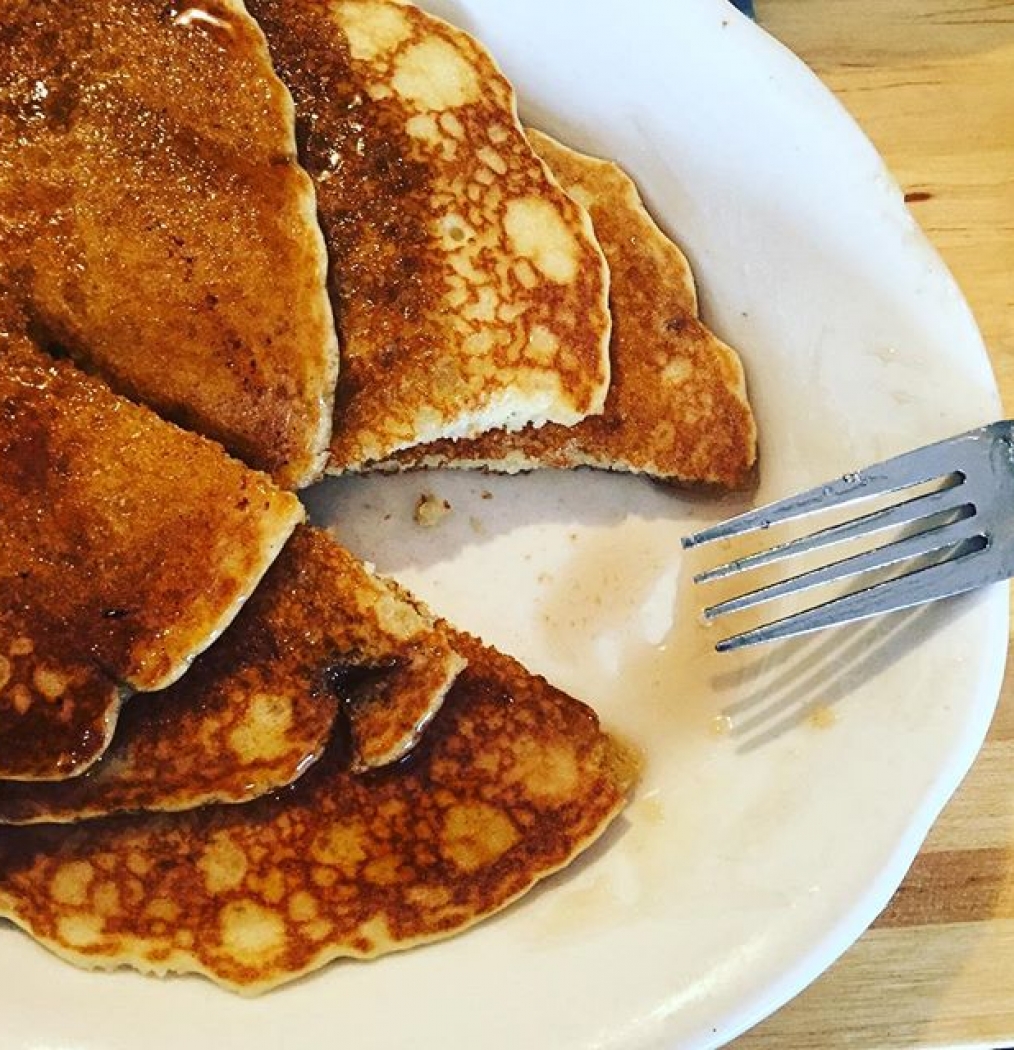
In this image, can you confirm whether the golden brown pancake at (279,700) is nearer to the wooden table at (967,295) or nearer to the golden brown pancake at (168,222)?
the golden brown pancake at (168,222)

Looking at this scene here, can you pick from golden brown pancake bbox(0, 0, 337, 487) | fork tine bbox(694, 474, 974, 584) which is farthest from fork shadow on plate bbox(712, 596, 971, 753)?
golden brown pancake bbox(0, 0, 337, 487)

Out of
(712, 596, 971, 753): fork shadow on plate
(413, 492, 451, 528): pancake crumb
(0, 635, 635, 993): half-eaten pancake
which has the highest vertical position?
(712, 596, 971, 753): fork shadow on plate

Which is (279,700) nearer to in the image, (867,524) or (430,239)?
(430,239)

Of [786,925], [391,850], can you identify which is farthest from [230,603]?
[786,925]

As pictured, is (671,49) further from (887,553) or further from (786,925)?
(786,925)

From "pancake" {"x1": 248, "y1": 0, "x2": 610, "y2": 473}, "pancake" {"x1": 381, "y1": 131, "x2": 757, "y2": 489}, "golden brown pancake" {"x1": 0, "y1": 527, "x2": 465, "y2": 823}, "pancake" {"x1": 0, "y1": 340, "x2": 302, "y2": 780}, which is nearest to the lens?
"pancake" {"x1": 0, "y1": 340, "x2": 302, "y2": 780}

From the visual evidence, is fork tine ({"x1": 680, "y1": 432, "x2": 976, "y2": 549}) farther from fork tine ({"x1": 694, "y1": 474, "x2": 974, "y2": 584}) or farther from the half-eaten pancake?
the half-eaten pancake

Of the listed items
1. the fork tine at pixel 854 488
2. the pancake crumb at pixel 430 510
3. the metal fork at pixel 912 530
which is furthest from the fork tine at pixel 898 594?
the pancake crumb at pixel 430 510
